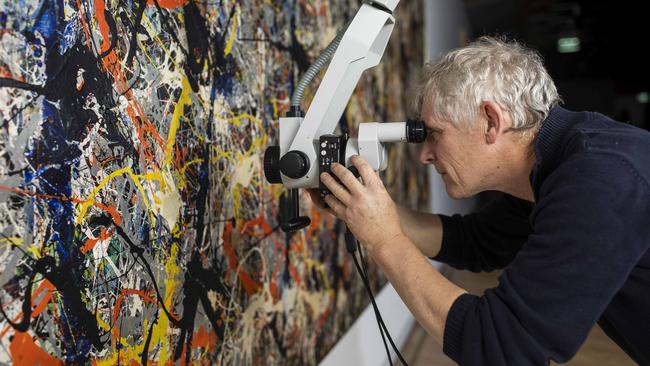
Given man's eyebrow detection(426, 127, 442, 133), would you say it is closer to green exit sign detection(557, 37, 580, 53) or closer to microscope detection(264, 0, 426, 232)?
microscope detection(264, 0, 426, 232)

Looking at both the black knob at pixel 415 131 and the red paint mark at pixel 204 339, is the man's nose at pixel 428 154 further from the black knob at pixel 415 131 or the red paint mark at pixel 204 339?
the red paint mark at pixel 204 339

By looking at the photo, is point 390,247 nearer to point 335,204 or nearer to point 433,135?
point 335,204

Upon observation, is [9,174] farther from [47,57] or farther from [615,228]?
[615,228]

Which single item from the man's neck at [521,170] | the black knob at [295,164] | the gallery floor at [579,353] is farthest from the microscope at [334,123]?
the gallery floor at [579,353]

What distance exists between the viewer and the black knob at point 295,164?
1043 mm

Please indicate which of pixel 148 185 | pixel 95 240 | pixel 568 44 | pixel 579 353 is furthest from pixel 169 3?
pixel 568 44

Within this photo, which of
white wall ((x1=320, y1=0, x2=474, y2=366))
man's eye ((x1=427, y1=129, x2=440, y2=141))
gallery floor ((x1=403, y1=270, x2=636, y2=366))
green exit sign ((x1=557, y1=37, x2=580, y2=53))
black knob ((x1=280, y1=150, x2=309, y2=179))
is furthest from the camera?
green exit sign ((x1=557, y1=37, x2=580, y2=53))

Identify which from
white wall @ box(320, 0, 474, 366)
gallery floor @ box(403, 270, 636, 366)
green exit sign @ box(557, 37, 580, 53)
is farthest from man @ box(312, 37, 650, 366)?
green exit sign @ box(557, 37, 580, 53)

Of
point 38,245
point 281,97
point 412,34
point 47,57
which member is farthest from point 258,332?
point 412,34

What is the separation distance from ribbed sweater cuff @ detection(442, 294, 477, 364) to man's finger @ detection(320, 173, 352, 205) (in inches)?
10.3

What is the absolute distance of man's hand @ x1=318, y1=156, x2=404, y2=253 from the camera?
998 mm

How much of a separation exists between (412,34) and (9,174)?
108 inches

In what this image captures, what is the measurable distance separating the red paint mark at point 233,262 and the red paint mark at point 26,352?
496 mm

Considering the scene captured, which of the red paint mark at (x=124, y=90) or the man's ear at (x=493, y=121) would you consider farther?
the man's ear at (x=493, y=121)
